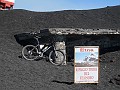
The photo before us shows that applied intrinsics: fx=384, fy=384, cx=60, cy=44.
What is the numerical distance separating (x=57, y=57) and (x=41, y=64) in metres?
1.15

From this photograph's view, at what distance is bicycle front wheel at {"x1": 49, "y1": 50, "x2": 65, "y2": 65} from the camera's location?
16.0 meters

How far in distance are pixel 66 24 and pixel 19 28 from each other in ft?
10.0

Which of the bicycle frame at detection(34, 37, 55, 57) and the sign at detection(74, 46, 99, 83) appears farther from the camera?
the bicycle frame at detection(34, 37, 55, 57)

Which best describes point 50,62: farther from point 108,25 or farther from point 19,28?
point 108,25

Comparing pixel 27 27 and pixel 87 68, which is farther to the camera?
pixel 27 27

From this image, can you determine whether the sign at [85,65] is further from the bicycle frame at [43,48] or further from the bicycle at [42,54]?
the bicycle frame at [43,48]

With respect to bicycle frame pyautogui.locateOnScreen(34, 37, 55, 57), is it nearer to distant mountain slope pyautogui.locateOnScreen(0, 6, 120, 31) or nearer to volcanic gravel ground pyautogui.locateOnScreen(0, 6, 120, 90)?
volcanic gravel ground pyautogui.locateOnScreen(0, 6, 120, 90)

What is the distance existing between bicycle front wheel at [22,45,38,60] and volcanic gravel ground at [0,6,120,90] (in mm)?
273

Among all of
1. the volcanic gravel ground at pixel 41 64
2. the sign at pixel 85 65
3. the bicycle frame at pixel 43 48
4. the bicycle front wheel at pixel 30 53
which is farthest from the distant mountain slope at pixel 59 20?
the sign at pixel 85 65

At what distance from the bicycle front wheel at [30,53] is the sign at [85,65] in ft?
14.0

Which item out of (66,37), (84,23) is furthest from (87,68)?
(84,23)

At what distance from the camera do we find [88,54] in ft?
39.7

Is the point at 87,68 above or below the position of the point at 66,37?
below

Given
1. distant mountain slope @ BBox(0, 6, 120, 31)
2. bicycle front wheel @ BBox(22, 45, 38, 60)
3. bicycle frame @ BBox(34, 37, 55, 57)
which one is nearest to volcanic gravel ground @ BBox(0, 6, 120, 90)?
distant mountain slope @ BBox(0, 6, 120, 31)
